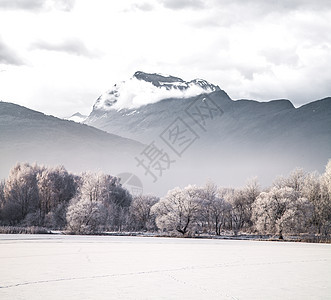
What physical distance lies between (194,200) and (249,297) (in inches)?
2135

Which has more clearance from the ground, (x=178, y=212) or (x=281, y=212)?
(x=281, y=212)

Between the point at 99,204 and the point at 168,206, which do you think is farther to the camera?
the point at 99,204

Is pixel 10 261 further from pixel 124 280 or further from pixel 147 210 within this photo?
pixel 147 210

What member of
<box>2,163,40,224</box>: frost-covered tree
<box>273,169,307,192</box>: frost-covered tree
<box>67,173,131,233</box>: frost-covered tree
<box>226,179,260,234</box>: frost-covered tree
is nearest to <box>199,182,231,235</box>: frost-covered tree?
<box>226,179,260,234</box>: frost-covered tree

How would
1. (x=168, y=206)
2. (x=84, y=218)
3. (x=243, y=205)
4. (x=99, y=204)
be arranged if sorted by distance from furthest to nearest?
(x=243, y=205)
(x=99, y=204)
(x=168, y=206)
(x=84, y=218)

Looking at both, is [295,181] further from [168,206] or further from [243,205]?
[168,206]

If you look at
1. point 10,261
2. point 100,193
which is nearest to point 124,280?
point 10,261

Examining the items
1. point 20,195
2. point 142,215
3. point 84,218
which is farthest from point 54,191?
point 84,218

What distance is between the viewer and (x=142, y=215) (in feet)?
287

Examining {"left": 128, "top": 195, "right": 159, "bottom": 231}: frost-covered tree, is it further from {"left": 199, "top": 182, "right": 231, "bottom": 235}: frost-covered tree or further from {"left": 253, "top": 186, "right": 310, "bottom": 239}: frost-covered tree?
{"left": 253, "top": 186, "right": 310, "bottom": 239}: frost-covered tree

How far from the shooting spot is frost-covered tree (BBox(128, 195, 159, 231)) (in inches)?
3287

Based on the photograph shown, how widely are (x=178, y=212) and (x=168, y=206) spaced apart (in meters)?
2.28

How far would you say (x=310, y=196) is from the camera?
7331 cm

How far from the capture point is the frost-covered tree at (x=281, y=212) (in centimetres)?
6119
